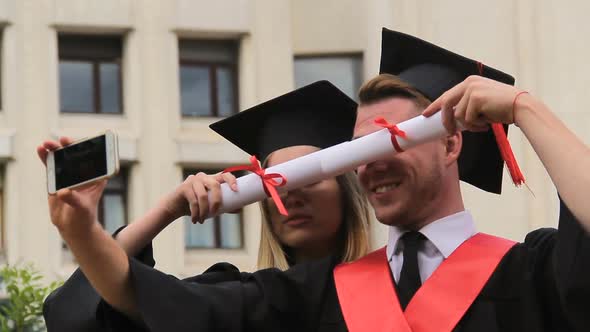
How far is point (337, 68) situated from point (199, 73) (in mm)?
1883

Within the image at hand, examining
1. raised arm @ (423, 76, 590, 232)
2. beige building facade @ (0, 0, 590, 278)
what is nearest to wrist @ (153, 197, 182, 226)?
raised arm @ (423, 76, 590, 232)

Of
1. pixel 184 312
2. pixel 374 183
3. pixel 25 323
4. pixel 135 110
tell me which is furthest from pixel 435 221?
pixel 135 110

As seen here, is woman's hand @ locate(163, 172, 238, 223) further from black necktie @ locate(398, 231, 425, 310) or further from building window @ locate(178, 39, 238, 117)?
building window @ locate(178, 39, 238, 117)

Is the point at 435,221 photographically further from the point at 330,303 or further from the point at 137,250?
the point at 137,250

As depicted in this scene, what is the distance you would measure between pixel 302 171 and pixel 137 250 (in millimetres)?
553

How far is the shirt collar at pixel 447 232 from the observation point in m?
5.37

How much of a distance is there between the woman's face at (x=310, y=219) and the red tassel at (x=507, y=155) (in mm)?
1099

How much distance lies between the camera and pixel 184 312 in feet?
17.6

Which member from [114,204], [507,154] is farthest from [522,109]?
[114,204]

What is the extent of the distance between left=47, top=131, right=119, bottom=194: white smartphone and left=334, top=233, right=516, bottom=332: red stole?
917 millimetres

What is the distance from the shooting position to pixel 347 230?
6.36m

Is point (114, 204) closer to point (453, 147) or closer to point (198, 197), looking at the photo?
point (198, 197)

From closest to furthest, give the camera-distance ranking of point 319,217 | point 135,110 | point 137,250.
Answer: point 137,250, point 319,217, point 135,110

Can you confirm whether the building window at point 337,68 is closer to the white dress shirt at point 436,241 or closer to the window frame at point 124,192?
the window frame at point 124,192
